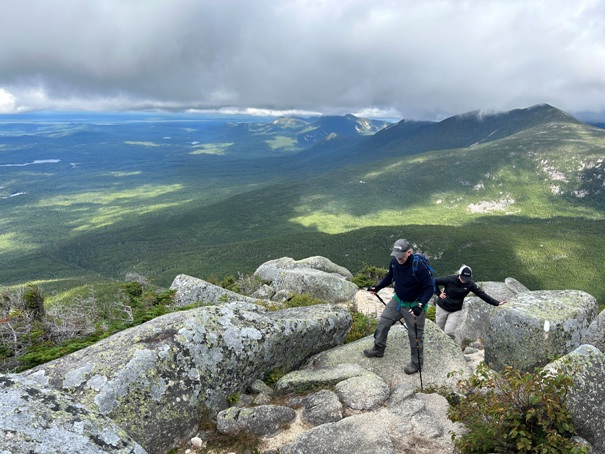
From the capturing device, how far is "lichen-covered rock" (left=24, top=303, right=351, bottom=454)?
838cm

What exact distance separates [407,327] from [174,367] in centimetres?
772

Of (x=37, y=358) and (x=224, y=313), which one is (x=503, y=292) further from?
(x=37, y=358)

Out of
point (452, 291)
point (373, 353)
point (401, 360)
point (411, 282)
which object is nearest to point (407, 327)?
point (401, 360)

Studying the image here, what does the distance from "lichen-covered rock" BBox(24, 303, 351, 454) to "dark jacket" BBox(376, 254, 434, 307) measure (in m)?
3.70

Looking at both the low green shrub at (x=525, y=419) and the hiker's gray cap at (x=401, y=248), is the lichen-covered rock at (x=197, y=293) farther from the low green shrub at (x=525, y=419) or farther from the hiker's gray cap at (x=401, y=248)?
the low green shrub at (x=525, y=419)

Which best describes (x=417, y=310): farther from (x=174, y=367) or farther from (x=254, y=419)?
(x=174, y=367)

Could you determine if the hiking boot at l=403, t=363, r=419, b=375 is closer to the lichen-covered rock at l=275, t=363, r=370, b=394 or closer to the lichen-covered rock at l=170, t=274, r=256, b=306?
the lichen-covered rock at l=275, t=363, r=370, b=394

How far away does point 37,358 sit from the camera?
1061 centimetres

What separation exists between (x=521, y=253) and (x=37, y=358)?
21366 centimetres

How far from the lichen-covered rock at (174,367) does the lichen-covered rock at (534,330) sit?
6790 mm

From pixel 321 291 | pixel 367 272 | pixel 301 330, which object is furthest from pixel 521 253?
pixel 301 330

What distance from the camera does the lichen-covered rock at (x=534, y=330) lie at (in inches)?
442

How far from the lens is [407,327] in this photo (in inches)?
484

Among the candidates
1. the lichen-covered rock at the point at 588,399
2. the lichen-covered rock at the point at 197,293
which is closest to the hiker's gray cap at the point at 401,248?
the lichen-covered rock at the point at 588,399
